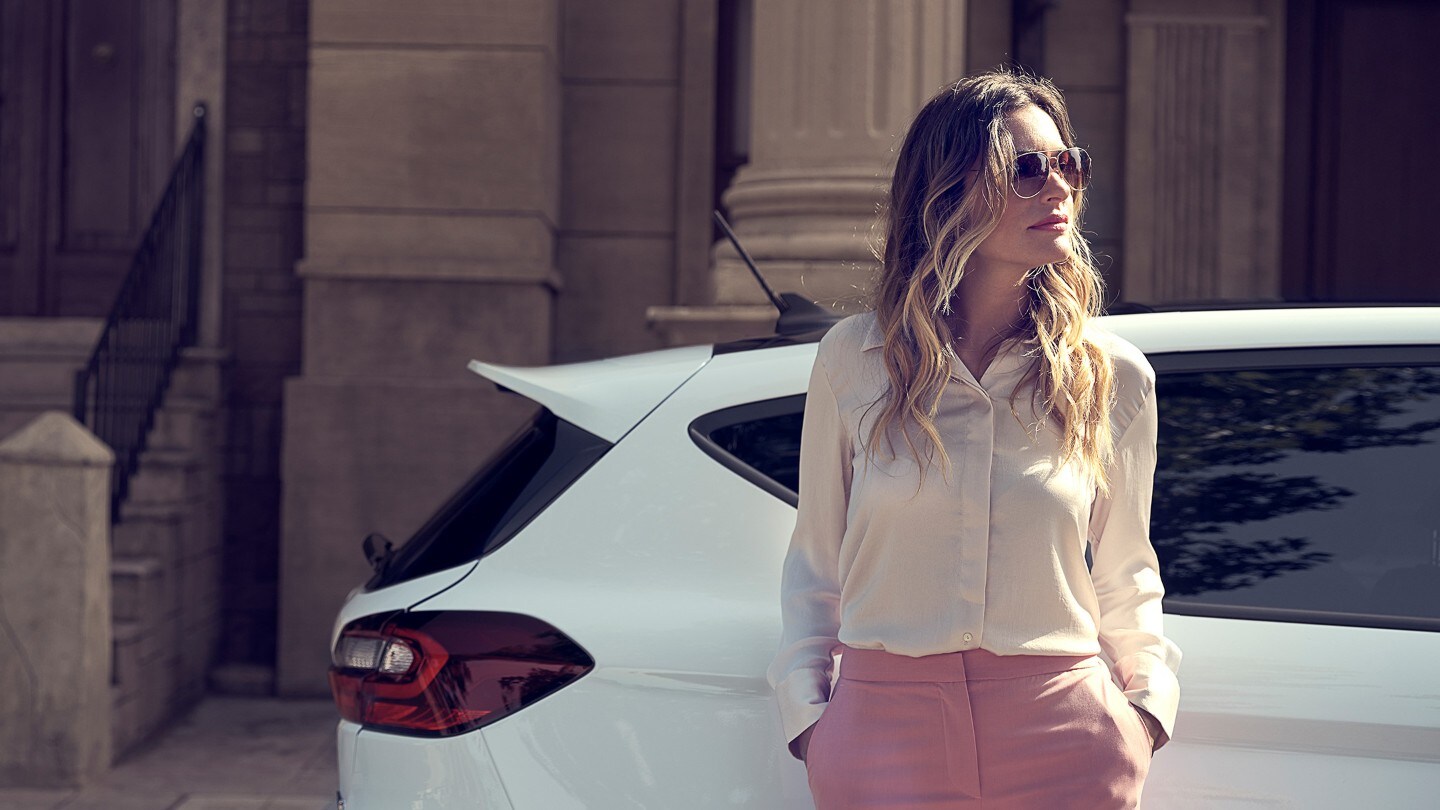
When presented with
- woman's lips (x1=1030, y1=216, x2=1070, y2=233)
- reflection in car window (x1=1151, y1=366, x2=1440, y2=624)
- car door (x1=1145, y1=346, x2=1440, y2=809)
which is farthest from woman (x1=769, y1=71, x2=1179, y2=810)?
reflection in car window (x1=1151, y1=366, x2=1440, y2=624)

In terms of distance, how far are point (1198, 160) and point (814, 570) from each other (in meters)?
6.72

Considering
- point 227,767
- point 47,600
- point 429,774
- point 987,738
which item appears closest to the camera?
point 987,738

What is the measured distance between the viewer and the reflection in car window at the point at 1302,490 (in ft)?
8.09

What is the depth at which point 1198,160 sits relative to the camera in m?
8.21

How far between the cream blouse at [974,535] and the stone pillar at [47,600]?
169 inches

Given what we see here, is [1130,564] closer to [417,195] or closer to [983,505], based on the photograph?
[983,505]

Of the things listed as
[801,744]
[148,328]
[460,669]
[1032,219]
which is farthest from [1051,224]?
[148,328]

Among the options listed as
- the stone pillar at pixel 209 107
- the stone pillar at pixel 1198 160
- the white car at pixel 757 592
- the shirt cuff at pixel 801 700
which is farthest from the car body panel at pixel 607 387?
the stone pillar at pixel 1198 160

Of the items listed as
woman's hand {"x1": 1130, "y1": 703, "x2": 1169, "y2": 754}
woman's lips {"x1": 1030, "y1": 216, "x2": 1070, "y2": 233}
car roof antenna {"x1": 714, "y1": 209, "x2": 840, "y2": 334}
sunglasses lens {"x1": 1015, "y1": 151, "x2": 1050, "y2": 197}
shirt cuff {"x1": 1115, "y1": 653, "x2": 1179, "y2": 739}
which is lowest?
woman's hand {"x1": 1130, "y1": 703, "x2": 1169, "y2": 754}

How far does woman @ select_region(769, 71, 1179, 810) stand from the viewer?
194cm

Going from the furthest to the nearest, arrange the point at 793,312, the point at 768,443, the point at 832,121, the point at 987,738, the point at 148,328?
the point at 148,328 → the point at 832,121 → the point at 793,312 → the point at 768,443 → the point at 987,738

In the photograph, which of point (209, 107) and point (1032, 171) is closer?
point (1032, 171)

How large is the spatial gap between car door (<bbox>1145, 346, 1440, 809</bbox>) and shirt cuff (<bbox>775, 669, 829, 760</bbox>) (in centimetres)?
60

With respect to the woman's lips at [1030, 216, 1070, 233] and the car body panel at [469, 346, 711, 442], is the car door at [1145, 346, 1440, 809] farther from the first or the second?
the car body panel at [469, 346, 711, 442]
